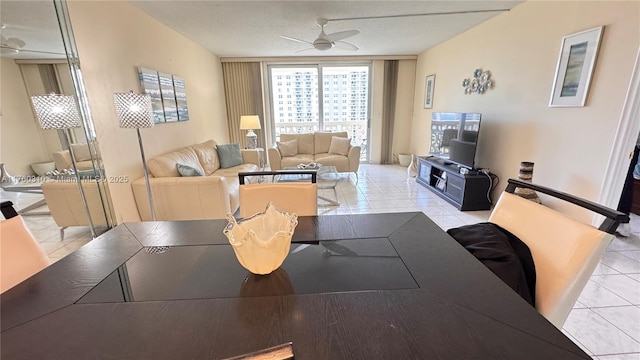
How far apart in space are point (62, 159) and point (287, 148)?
3.09 metres

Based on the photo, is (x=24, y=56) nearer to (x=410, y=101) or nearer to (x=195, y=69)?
(x=195, y=69)

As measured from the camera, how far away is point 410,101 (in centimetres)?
584

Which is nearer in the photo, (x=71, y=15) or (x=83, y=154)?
(x=71, y=15)

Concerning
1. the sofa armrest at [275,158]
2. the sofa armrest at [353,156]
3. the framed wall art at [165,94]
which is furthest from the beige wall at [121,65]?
the sofa armrest at [353,156]

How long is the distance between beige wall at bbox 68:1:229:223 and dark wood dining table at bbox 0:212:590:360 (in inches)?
71.9

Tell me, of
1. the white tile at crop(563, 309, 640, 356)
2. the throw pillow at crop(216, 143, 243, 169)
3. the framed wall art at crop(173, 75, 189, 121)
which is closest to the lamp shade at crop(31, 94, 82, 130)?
the framed wall art at crop(173, 75, 189, 121)

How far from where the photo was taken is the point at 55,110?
6.54ft

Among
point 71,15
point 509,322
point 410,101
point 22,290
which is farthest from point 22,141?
point 410,101

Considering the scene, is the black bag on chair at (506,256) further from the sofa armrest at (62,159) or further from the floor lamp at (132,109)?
the sofa armrest at (62,159)

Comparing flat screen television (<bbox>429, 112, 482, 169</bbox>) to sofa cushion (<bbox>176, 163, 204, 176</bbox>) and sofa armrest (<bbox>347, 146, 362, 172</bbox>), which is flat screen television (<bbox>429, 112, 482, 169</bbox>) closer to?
sofa armrest (<bbox>347, 146, 362, 172</bbox>)

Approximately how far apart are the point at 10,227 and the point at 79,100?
5.60ft

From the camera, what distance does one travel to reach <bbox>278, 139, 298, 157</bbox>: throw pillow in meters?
4.85

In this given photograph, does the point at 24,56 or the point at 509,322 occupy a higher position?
the point at 24,56

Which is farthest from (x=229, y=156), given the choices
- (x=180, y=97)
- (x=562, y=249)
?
(x=562, y=249)
